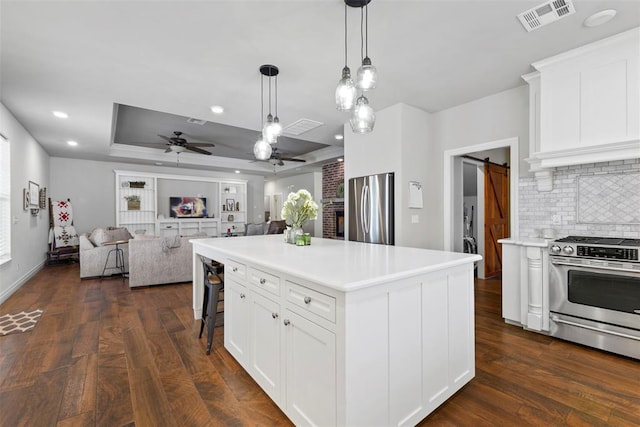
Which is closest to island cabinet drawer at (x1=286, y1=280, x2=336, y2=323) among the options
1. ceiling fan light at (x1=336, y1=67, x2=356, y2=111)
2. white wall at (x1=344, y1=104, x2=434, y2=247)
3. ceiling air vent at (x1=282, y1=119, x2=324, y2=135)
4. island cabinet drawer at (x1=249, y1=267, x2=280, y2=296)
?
island cabinet drawer at (x1=249, y1=267, x2=280, y2=296)

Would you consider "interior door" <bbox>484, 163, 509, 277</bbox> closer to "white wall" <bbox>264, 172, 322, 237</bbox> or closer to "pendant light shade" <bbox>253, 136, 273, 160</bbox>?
"pendant light shade" <bbox>253, 136, 273, 160</bbox>

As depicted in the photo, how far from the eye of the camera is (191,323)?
125 inches

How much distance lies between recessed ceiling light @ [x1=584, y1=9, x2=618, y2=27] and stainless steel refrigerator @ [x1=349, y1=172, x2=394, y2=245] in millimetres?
2209

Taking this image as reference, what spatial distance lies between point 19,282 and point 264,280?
5.15 meters

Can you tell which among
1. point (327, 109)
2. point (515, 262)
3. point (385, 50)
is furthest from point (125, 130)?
point (515, 262)

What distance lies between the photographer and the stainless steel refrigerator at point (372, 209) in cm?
399

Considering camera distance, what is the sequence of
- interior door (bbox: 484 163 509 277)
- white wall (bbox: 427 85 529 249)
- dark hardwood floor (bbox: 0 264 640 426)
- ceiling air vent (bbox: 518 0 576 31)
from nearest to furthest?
1. dark hardwood floor (bbox: 0 264 640 426)
2. ceiling air vent (bbox: 518 0 576 31)
3. white wall (bbox: 427 85 529 249)
4. interior door (bbox: 484 163 509 277)

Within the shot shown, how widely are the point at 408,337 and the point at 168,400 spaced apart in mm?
1530

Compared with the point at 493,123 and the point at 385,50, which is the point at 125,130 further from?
the point at 493,123

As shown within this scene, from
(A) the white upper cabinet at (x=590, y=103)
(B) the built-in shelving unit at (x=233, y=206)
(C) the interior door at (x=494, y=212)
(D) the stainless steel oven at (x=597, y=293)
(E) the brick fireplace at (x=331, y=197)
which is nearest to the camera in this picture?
(D) the stainless steel oven at (x=597, y=293)

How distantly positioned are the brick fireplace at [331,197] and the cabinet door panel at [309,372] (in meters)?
6.46

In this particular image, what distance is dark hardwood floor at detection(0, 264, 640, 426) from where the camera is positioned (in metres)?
1.73

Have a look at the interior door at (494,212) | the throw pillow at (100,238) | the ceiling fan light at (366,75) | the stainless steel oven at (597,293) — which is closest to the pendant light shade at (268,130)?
the ceiling fan light at (366,75)

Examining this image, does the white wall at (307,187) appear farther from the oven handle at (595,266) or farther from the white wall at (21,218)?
the oven handle at (595,266)
